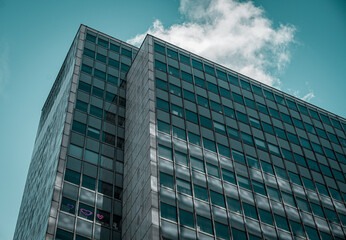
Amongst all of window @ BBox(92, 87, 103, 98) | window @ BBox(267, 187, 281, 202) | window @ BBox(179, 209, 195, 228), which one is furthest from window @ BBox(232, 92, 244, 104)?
window @ BBox(179, 209, 195, 228)

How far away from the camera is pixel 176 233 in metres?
36.0

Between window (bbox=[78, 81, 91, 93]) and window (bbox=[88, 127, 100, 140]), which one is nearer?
window (bbox=[88, 127, 100, 140])

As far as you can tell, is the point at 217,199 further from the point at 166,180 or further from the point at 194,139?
the point at 194,139

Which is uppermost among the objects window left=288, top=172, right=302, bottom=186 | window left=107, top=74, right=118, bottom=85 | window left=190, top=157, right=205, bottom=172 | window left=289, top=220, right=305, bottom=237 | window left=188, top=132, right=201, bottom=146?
window left=107, top=74, right=118, bottom=85

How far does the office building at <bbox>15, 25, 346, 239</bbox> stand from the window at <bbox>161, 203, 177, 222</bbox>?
0.09 meters

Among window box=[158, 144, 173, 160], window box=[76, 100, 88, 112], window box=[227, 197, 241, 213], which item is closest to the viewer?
window box=[227, 197, 241, 213]

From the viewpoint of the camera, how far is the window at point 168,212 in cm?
A: 3690

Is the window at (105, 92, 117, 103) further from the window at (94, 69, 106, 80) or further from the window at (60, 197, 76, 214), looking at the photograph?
the window at (60, 197, 76, 214)

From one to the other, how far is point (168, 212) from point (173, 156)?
6840 millimetres

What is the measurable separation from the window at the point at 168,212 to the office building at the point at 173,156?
0.31ft

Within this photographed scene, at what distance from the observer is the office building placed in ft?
130

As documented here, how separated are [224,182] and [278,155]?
11692 mm

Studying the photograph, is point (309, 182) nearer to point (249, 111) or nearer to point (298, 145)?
point (298, 145)

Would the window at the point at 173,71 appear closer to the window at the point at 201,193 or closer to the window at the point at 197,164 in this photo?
the window at the point at 197,164
